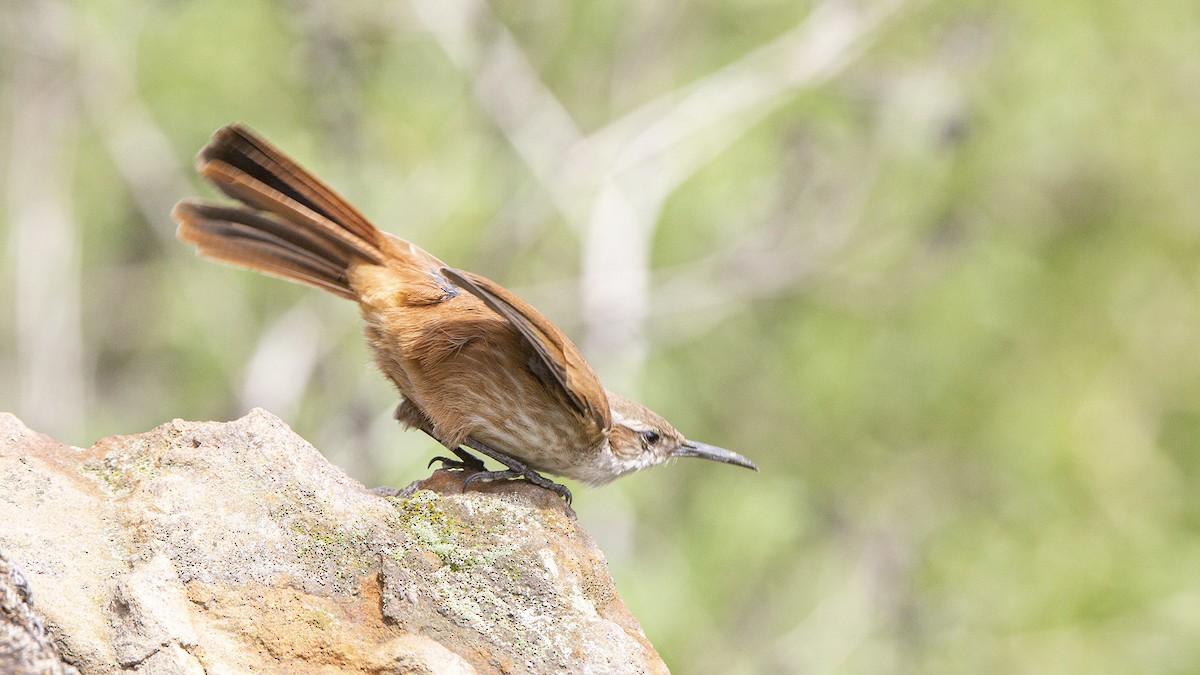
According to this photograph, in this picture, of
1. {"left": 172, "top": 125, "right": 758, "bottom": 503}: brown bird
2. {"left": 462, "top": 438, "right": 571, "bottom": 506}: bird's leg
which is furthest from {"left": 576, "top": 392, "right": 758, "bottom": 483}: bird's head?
{"left": 462, "top": 438, "right": 571, "bottom": 506}: bird's leg

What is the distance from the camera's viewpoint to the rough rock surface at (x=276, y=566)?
279cm

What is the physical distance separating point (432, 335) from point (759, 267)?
851cm

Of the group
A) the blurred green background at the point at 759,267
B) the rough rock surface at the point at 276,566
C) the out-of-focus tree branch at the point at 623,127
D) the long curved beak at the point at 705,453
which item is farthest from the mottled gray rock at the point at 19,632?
the out-of-focus tree branch at the point at 623,127

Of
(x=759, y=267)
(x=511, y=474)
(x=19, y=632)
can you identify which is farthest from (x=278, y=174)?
(x=759, y=267)

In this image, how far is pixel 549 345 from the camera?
3623 mm

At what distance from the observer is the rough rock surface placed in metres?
2.79

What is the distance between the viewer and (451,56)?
11.5 m

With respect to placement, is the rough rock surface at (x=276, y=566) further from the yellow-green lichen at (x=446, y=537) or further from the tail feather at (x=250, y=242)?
the tail feather at (x=250, y=242)

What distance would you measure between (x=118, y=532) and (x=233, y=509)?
268mm

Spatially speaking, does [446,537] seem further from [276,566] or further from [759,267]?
[759,267]

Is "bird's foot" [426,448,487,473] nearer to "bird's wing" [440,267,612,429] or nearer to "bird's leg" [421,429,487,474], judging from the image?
"bird's leg" [421,429,487,474]

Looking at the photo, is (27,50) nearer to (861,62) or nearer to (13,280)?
(13,280)

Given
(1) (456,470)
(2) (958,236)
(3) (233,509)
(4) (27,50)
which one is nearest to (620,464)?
(1) (456,470)

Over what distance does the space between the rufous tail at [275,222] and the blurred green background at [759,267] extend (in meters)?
5.46
